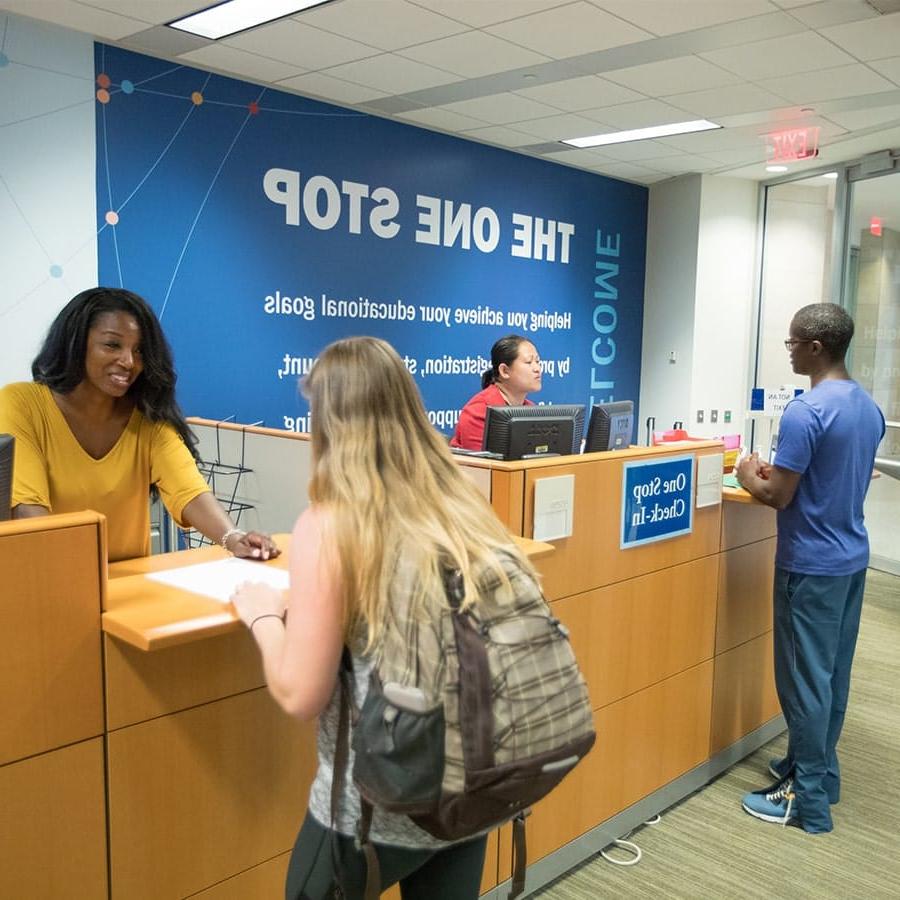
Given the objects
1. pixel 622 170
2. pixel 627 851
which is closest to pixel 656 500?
pixel 627 851

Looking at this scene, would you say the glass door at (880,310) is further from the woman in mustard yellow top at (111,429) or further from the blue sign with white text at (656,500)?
the woman in mustard yellow top at (111,429)

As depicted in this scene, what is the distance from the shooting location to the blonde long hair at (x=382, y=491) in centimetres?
124

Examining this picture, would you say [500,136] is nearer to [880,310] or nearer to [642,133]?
[642,133]

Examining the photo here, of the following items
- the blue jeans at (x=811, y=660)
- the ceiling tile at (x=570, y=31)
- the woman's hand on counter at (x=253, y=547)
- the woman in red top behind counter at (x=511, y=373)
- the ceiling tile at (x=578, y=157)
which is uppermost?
the ceiling tile at (x=578, y=157)

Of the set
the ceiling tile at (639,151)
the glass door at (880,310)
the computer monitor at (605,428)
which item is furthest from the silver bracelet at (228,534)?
the glass door at (880,310)

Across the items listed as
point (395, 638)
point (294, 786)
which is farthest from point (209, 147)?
point (395, 638)

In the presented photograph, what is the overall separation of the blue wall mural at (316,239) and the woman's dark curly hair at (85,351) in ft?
7.40

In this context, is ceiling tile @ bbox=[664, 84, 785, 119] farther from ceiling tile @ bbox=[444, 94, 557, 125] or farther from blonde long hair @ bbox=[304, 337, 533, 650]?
blonde long hair @ bbox=[304, 337, 533, 650]

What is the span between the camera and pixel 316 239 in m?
5.20

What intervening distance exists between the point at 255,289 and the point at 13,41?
1622 mm

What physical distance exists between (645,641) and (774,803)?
31.8 inches

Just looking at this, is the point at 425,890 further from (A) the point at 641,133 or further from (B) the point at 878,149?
(B) the point at 878,149

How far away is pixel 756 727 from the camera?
11.4 feet

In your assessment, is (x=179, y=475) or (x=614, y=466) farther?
(x=614, y=466)
